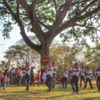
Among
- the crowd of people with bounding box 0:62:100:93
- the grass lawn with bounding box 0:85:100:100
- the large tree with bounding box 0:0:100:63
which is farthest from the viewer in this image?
the large tree with bounding box 0:0:100:63

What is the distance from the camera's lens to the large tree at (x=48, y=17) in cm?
4059

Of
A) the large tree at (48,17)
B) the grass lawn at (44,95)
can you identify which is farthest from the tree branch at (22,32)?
the grass lawn at (44,95)

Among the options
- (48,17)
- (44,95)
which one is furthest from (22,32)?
(44,95)

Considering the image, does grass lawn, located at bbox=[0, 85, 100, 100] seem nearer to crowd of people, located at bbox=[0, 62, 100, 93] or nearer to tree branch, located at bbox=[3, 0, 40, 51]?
crowd of people, located at bbox=[0, 62, 100, 93]

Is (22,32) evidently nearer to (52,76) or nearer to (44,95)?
(52,76)

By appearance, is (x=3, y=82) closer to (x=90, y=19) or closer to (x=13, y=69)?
(x=13, y=69)

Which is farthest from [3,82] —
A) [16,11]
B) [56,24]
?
[16,11]

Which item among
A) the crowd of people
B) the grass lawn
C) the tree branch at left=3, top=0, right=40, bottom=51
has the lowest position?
the grass lawn

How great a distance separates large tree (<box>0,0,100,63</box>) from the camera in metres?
40.6

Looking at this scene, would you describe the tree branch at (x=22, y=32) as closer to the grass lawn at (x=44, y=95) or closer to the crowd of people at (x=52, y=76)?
the crowd of people at (x=52, y=76)

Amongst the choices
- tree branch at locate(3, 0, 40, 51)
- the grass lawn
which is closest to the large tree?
tree branch at locate(3, 0, 40, 51)

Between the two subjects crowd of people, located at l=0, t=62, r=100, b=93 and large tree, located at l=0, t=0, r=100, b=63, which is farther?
large tree, located at l=0, t=0, r=100, b=63

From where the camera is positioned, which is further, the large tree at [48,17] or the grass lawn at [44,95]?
the large tree at [48,17]

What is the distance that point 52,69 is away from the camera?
27.5 meters
